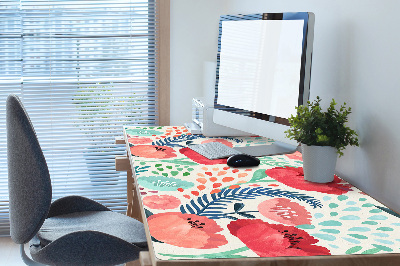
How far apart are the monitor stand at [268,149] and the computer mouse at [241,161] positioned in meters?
0.17

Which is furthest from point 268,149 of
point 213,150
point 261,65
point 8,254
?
point 8,254

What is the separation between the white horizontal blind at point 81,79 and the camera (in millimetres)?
3236

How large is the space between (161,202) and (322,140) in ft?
1.76

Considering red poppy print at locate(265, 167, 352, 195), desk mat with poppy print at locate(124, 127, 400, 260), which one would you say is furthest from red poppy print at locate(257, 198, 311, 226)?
red poppy print at locate(265, 167, 352, 195)

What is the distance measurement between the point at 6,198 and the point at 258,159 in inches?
79.6

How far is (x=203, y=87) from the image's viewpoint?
3.37 m

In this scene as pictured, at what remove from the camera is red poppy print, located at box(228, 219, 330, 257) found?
1.12 meters

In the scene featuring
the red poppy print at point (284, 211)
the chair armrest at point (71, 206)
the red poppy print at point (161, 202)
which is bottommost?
the chair armrest at point (71, 206)

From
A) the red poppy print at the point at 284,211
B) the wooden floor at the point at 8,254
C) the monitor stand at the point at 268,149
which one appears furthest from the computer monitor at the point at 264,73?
the wooden floor at the point at 8,254

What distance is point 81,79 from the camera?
10.9 ft

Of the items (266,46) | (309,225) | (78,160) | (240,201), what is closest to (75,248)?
(240,201)

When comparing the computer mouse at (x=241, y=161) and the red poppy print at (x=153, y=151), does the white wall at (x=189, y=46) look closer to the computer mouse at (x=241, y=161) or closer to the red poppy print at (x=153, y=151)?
the red poppy print at (x=153, y=151)

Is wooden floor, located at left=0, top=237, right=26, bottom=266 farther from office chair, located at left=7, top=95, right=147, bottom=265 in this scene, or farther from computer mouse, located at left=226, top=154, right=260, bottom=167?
computer mouse, located at left=226, top=154, right=260, bottom=167

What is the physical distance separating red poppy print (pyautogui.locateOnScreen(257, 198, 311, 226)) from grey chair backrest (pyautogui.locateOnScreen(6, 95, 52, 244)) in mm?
698
